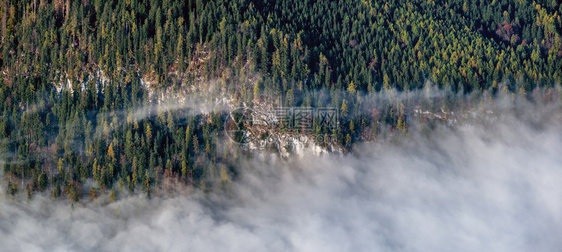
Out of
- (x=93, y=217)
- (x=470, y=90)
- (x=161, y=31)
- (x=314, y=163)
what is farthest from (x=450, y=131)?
(x=93, y=217)

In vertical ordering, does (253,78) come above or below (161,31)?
below

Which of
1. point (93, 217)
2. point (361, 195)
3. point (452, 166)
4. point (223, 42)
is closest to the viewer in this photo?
point (93, 217)

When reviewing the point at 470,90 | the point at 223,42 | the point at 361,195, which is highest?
the point at 223,42

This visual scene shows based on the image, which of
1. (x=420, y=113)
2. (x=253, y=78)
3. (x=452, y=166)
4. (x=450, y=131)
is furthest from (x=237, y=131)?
(x=452, y=166)

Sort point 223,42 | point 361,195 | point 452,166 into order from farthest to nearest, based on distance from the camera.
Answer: point 452,166, point 361,195, point 223,42

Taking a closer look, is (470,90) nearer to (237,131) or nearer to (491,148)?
(491,148)

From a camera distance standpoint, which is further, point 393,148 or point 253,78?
point 393,148

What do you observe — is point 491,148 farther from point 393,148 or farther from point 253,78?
point 253,78
